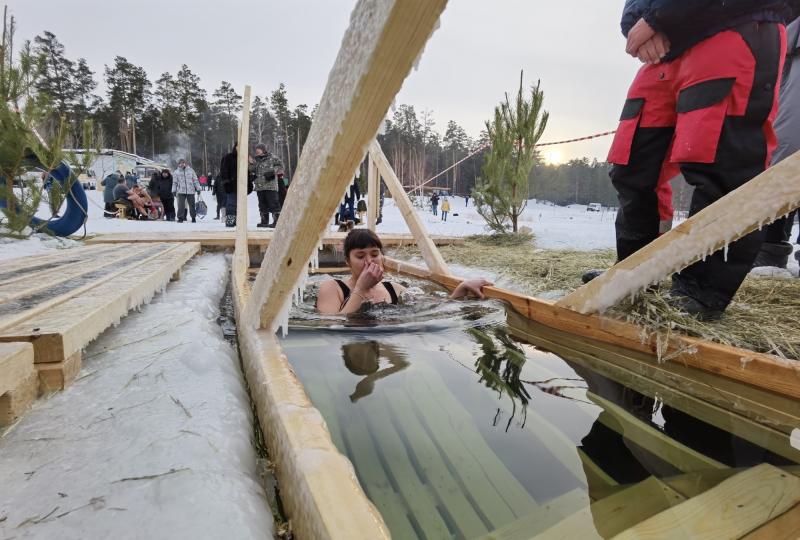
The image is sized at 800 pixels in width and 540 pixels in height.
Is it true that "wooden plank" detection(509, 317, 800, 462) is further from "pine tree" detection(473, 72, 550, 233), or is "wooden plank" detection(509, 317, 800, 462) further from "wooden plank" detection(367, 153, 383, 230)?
"pine tree" detection(473, 72, 550, 233)

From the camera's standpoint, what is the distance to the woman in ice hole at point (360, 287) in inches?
A: 113

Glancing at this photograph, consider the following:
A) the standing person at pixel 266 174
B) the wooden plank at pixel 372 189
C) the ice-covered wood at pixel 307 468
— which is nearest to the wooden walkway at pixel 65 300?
the ice-covered wood at pixel 307 468

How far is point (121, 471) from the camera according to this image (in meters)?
0.84

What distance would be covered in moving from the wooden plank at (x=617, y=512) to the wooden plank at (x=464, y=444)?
3.5 inches

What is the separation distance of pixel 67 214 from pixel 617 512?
6991 mm

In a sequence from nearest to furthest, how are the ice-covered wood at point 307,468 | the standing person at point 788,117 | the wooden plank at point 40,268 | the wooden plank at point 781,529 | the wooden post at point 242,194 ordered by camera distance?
the ice-covered wood at point 307,468 < the wooden plank at point 781,529 < the wooden plank at point 40,268 < the standing person at point 788,117 < the wooden post at point 242,194

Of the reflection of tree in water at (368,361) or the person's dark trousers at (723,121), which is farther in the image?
the person's dark trousers at (723,121)

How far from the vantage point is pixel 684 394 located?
1.48 meters

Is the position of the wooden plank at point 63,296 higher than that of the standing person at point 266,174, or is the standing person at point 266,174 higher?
the standing person at point 266,174

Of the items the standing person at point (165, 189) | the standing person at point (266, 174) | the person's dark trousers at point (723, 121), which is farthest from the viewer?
the standing person at point (165, 189)

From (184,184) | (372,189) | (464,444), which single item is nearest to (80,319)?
(464,444)

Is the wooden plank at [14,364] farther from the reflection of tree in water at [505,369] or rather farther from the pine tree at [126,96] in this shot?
the pine tree at [126,96]

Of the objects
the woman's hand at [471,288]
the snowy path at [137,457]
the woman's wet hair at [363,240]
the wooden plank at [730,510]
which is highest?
the woman's wet hair at [363,240]

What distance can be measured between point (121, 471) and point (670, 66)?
8.53ft
